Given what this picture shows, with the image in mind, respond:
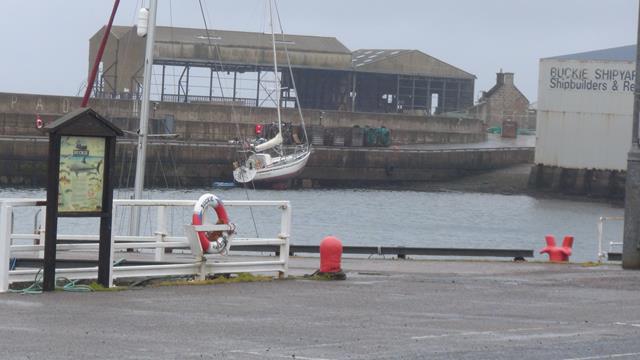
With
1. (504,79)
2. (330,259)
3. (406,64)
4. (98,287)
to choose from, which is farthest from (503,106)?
(98,287)

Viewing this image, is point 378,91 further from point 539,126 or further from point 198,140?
point 539,126

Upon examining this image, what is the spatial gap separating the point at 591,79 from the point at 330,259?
56.0 m

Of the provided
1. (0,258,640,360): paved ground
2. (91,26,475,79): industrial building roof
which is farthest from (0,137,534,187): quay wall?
(0,258,640,360): paved ground

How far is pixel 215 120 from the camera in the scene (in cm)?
8938

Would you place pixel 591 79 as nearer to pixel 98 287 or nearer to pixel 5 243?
pixel 98 287

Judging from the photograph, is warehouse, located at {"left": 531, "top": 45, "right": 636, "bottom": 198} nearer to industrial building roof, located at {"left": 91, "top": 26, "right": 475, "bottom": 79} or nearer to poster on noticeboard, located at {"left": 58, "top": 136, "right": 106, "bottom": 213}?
industrial building roof, located at {"left": 91, "top": 26, "right": 475, "bottom": 79}

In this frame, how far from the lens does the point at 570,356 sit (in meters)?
11.3

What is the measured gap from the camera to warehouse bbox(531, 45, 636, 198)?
237 feet

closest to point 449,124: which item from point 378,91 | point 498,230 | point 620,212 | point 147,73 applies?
point 378,91

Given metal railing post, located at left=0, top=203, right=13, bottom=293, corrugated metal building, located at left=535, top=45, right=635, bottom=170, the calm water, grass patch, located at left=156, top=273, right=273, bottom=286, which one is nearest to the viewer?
metal railing post, located at left=0, top=203, right=13, bottom=293

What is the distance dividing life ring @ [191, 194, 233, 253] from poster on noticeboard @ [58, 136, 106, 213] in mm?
1994

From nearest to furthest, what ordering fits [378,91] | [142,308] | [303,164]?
[142,308] < [303,164] < [378,91]

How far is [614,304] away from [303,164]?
217 ft

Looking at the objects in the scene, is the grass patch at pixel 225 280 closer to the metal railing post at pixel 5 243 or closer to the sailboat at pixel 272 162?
the metal railing post at pixel 5 243
